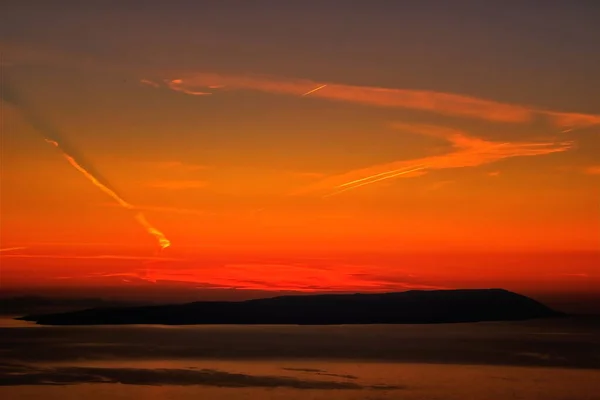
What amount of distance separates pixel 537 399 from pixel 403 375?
839 centimetres

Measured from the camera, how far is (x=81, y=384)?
28172 mm

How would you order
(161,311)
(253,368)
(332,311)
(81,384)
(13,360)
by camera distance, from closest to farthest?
(81,384), (253,368), (13,360), (332,311), (161,311)

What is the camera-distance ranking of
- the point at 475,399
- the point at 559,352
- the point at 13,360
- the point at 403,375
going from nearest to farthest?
the point at 475,399 → the point at 403,375 → the point at 13,360 → the point at 559,352

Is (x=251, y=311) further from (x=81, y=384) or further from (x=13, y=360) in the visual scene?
(x=81, y=384)

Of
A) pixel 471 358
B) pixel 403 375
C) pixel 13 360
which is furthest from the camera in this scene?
pixel 471 358

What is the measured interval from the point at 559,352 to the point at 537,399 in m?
26.6

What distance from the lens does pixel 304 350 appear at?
171ft

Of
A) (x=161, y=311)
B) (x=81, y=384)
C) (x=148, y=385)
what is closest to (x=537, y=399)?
(x=148, y=385)

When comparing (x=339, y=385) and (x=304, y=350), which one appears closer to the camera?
(x=339, y=385)

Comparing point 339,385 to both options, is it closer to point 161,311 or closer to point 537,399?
point 537,399

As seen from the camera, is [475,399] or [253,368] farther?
[253,368]

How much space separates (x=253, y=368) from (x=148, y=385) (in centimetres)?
834

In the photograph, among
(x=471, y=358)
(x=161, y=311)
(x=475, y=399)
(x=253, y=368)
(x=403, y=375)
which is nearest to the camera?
(x=475, y=399)

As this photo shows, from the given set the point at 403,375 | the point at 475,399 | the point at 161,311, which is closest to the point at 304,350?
the point at 403,375
